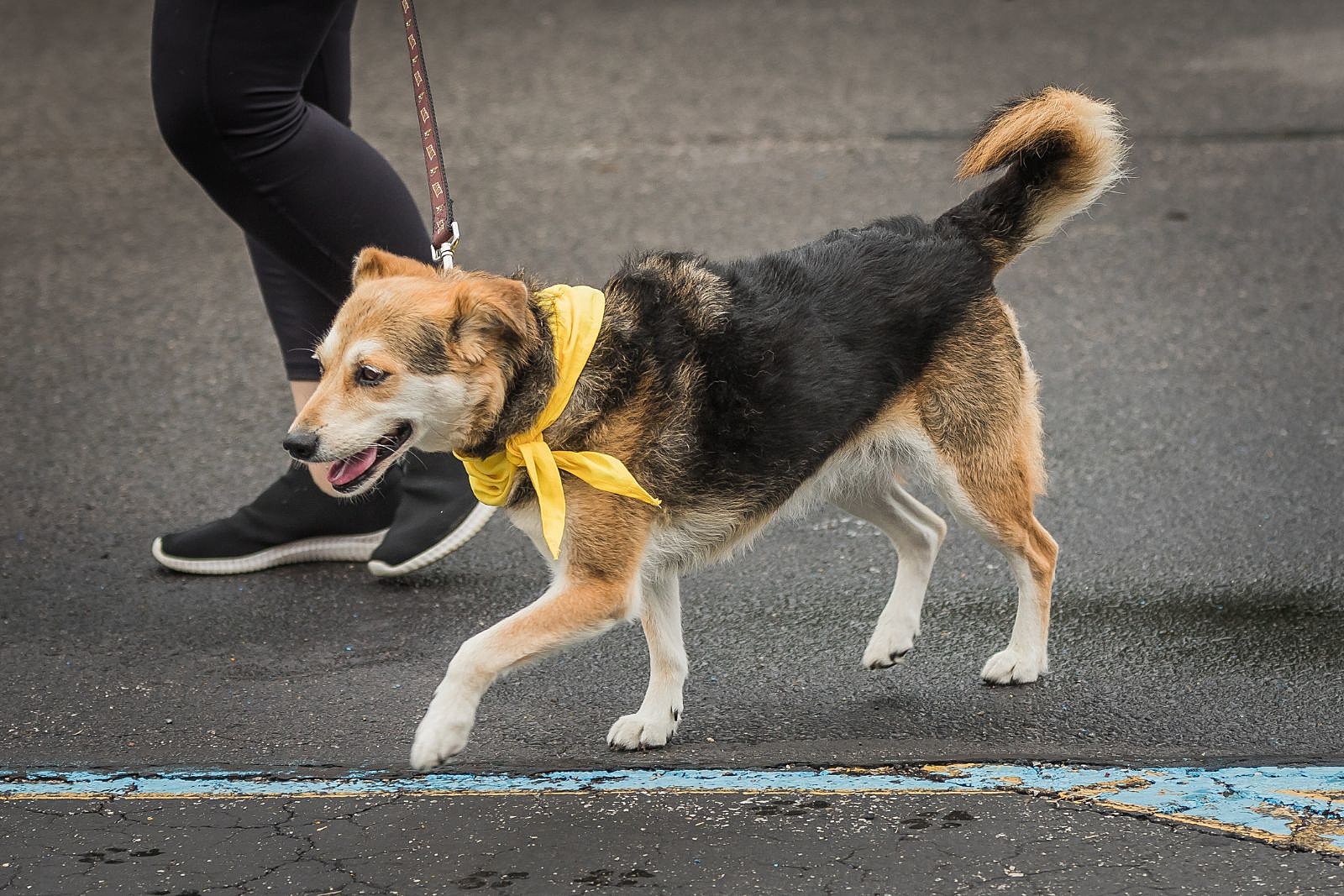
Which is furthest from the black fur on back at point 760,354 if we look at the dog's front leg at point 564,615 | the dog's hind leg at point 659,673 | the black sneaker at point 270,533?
the black sneaker at point 270,533

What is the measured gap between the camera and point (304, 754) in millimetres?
3576

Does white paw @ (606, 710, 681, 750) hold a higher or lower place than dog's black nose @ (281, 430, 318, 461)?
lower

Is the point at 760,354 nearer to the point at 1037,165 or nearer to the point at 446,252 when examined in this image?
the point at 446,252

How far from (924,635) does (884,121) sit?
4.74 meters

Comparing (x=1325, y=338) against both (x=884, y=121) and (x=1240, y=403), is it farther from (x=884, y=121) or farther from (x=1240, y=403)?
(x=884, y=121)

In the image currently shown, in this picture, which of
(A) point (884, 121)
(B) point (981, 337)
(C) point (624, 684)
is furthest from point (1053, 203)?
(A) point (884, 121)

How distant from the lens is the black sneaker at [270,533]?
4.59m

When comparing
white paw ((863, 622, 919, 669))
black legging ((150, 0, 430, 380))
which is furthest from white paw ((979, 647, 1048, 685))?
black legging ((150, 0, 430, 380))

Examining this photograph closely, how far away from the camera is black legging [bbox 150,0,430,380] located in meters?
4.09

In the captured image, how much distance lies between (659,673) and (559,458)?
622mm

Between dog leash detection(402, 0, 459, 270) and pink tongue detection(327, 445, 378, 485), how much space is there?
1.74 ft

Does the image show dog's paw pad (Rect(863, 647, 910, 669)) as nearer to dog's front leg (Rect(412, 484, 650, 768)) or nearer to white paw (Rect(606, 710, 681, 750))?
white paw (Rect(606, 710, 681, 750))

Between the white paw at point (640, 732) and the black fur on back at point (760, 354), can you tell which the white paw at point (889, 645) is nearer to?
the black fur on back at point (760, 354)

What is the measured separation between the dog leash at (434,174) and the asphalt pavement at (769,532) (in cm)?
108
